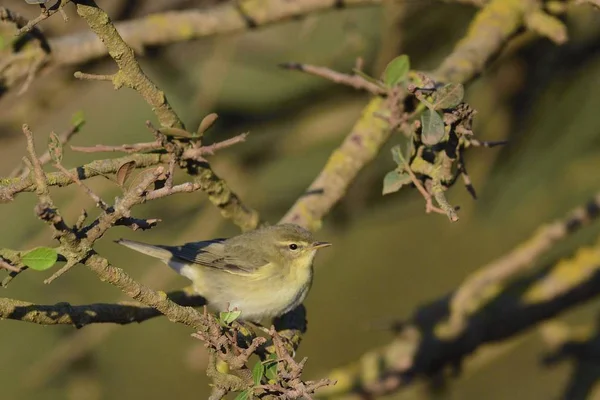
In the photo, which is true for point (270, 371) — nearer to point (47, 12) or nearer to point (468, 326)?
point (47, 12)

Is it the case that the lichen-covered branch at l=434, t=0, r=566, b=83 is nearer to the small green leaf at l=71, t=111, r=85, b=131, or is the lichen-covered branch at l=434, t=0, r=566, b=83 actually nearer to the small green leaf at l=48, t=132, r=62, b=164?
the small green leaf at l=71, t=111, r=85, b=131

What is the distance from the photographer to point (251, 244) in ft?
13.5

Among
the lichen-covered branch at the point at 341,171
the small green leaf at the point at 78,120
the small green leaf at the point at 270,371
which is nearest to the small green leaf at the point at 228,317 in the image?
the small green leaf at the point at 270,371

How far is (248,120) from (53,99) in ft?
4.04

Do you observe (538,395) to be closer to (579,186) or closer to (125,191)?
(579,186)

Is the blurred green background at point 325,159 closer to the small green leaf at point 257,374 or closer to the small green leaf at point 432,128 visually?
the small green leaf at point 432,128

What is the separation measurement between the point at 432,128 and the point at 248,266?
1838 mm

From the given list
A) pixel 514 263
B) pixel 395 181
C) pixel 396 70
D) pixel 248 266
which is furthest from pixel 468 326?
pixel 395 181

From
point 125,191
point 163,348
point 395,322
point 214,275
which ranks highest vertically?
point 125,191

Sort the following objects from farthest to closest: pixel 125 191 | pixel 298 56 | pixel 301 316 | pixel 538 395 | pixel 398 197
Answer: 1. pixel 538 395
2. pixel 298 56
3. pixel 398 197
4. pixel 301 316
5. pixel 125 191

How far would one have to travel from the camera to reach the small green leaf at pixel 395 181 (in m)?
2.82

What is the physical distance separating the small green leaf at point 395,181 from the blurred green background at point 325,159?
6.87 feet

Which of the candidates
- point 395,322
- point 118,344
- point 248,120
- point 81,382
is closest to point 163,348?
point 118,344

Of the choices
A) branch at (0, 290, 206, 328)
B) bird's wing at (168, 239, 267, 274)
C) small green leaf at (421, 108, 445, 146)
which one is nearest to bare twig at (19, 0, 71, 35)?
→ branch at (0, 290, 206, 328)
